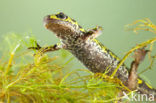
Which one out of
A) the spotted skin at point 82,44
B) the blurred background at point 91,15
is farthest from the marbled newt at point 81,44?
the blurred background at point 91,15

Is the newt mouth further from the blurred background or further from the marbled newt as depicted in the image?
the blurred background

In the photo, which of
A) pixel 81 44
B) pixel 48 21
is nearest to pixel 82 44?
pixel 81 44

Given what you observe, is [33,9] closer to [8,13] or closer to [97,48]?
[8,13]

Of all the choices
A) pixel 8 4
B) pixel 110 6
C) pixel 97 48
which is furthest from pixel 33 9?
pixel 97 48

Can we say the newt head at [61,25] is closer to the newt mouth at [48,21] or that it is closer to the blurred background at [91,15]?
the newt mouth at [48,21]

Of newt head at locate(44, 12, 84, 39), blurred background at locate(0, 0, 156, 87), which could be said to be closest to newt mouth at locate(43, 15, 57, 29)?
newt head at locate(44, 12, 84, 39)

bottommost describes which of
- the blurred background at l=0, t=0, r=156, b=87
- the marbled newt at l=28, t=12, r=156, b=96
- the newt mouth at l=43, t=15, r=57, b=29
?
the marbled newt at l=28, t=12, r=156, b=96

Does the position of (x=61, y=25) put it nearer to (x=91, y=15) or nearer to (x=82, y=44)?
(x=82, y=44)
